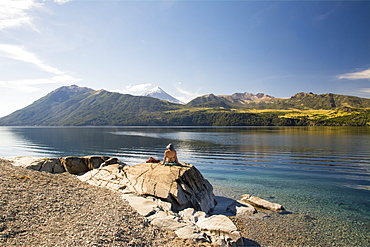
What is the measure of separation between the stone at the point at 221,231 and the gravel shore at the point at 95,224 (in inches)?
55.6

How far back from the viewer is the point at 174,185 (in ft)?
54.4

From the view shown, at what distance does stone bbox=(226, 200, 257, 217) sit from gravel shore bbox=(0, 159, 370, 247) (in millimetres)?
849

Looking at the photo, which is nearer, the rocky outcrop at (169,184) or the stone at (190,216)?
the stone at (190,216)

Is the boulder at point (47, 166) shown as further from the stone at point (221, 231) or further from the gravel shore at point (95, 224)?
the stone at point (221, 231)

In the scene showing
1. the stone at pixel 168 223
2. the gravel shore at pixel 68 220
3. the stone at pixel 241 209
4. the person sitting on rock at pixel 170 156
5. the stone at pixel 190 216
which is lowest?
the stone at pixel 241 209

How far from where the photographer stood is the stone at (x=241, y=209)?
55.0 feet

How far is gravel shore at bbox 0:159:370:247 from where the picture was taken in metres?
9.86

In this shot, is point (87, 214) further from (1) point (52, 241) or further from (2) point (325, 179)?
(2) point (325, 179)

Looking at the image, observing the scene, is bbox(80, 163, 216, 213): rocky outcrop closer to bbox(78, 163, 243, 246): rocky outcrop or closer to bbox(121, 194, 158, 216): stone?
bbox(78, 163, 243, 246): rocky outcrop

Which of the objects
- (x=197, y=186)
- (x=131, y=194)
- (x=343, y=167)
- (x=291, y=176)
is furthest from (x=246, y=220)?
(x=343, y=167)

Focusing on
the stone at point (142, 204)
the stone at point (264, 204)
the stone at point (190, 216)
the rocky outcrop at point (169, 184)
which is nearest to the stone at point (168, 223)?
the stone at point (190, 216)

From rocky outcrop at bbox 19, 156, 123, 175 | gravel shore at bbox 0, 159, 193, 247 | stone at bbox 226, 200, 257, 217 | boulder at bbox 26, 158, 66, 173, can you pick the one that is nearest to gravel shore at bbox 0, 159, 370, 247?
gravel shore at bbox 0, 159, 193, 247

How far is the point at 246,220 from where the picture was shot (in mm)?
15742

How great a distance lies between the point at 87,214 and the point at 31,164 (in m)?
17.8
